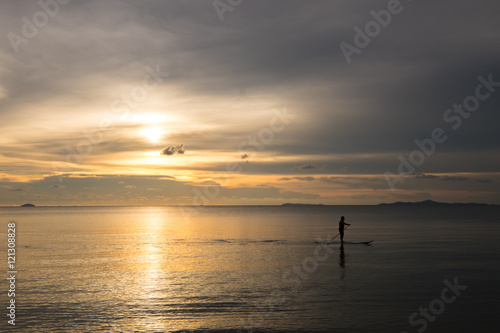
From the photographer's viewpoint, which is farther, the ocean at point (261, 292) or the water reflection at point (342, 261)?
the water reflection at point (342, 261)

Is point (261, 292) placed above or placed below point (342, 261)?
below

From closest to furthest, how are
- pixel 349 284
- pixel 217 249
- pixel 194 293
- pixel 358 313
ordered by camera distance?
pixel 358 313 → pixel 194 293 → pixel 349 284 → pixel 217 249

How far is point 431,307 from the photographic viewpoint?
2670 centimetres

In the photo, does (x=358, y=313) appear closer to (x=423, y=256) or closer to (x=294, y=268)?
(x=294, y=268)

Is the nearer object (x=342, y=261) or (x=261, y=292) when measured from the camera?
(x=261, y=292)

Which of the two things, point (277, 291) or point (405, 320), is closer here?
point (405, 320)

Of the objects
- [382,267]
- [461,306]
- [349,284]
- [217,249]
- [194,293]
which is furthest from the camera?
[217,249]

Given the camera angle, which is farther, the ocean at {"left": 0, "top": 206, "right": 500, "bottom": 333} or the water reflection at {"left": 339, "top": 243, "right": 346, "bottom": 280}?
the water reflection at {"left": 339, "top": 243, "right": 346, "bottom": 280}

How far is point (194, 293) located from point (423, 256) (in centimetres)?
3021

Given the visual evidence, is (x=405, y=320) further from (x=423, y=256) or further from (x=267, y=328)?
(x=423, y=256)

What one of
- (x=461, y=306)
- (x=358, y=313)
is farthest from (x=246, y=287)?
(x=461, y=306)

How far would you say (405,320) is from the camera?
23.9 metres

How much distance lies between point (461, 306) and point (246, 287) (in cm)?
1502

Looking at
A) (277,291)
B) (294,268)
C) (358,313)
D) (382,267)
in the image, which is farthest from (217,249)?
(358,313)
